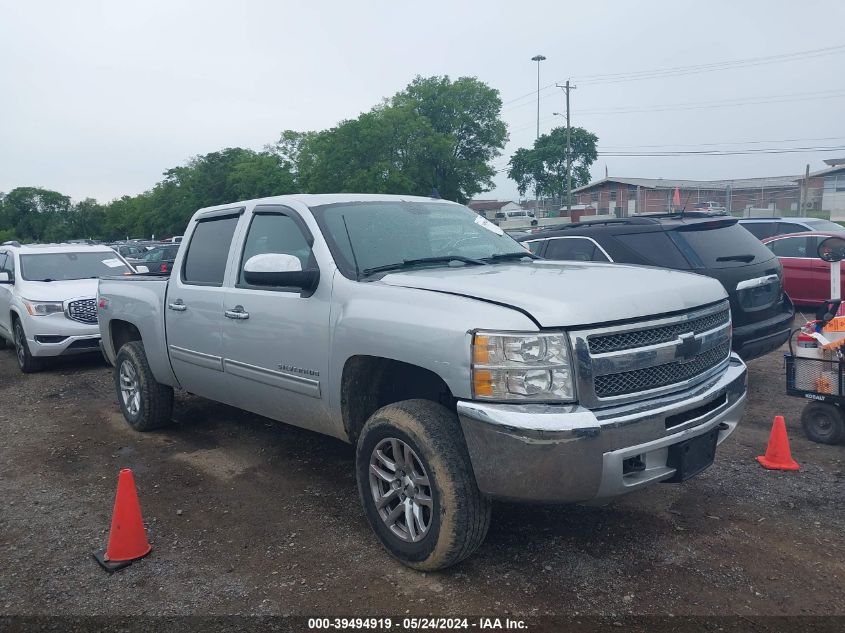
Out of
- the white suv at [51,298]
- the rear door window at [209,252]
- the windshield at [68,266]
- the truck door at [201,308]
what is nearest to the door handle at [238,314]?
the truck door at [201,308]

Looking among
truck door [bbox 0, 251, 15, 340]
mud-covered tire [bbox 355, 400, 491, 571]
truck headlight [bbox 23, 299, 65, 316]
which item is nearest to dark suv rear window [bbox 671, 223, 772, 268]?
mud-covered tire [bbox 355, 400, 491, 571]

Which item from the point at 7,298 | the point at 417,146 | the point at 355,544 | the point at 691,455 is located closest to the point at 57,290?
the point at 7,298

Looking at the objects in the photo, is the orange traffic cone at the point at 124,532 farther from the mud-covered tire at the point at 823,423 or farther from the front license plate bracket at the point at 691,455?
the mud-covered tire at the point at 823,423

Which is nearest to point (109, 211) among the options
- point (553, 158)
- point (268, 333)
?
point (553, 158)

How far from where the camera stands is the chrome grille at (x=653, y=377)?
3.16 m

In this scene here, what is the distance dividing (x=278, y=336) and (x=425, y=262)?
1.02 m

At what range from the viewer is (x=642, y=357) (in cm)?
323

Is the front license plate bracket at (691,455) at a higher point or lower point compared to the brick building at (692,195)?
lower

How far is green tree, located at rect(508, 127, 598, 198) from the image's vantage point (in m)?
74.8

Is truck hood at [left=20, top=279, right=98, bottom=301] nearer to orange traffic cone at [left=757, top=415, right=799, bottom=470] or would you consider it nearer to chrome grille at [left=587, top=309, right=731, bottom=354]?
chrome grille at [left=587, top=309, right=731, bottom=354]

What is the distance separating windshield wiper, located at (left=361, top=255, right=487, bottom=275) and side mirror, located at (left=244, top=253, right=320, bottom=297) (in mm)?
361

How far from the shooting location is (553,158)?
246ft

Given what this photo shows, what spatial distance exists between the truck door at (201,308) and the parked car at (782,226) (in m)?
10.6

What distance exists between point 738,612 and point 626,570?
0.56m
